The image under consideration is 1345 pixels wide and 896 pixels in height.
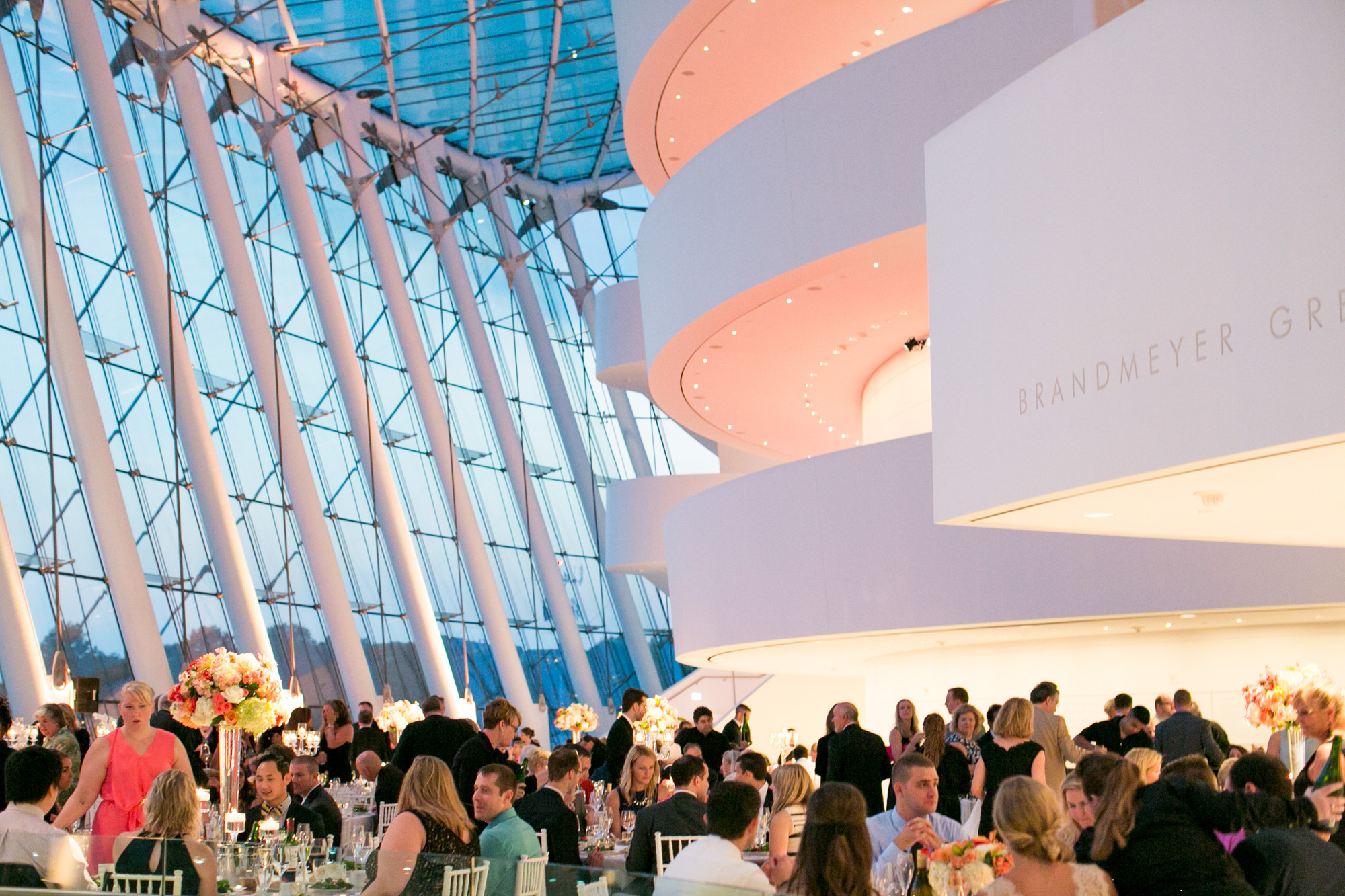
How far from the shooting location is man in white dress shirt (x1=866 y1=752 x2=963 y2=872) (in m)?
6.42

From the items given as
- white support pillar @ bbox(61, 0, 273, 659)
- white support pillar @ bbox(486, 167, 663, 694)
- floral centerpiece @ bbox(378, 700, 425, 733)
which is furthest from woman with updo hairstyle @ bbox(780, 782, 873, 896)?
white support pillar @ bbox(486, 167, 663, 694)

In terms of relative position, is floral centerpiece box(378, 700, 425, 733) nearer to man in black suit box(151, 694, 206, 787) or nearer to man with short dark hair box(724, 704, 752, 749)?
man with short dark hair box(724, 704, 752, 749)

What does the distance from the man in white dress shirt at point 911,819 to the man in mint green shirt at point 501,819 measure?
169 cm

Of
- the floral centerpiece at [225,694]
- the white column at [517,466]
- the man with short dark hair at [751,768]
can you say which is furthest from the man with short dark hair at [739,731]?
the white column at [517,466]

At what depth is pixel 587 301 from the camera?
36.2m

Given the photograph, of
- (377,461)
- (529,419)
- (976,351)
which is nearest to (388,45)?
(377,461)

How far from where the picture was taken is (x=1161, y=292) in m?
5.62

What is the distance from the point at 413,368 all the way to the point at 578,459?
5.85 metres

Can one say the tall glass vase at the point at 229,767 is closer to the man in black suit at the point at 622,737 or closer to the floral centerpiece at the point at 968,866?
the man in black suit at the point at 622,737

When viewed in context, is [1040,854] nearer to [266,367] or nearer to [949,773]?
[949,773]

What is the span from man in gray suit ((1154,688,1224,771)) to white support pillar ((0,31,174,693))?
1181 centimetres

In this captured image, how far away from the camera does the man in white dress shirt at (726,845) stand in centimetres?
554

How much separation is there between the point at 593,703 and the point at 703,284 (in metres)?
15.5

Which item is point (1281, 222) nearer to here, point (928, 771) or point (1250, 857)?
point (1250, 857)
